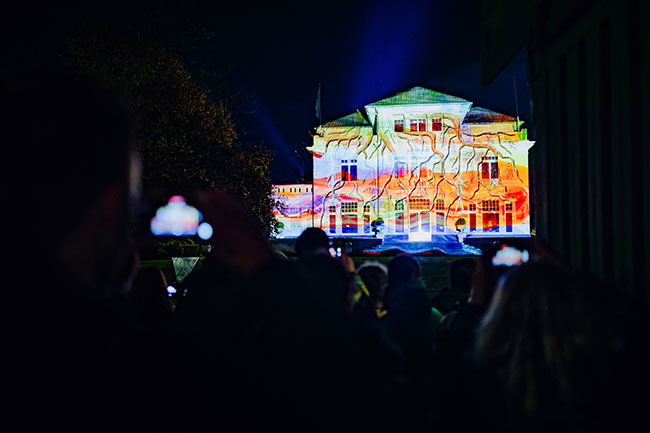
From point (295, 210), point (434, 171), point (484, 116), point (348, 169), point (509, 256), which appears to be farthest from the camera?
point (295, 210)

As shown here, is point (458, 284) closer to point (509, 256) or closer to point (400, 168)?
point (509, 256)

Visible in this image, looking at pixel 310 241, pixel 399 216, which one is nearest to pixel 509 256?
pixel 310 241

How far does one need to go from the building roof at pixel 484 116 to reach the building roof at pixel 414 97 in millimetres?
2889

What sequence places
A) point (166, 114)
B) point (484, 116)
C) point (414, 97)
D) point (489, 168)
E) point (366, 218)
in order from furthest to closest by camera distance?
point (484, 116) < point (366, 218) < point (489, 168) < point (414, 97) < point (166, 114)

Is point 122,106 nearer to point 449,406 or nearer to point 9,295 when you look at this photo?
point 9,295

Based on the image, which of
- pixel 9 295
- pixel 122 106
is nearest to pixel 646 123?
pixel 122 106

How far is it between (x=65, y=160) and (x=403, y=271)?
367 centimetres

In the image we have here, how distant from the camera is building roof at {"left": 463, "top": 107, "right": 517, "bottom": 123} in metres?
36.5

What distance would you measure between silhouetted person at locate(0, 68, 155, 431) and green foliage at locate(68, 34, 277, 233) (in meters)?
17.8

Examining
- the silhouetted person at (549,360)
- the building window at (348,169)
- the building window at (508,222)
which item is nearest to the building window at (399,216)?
the building window at (348,169)

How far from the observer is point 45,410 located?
78 cm

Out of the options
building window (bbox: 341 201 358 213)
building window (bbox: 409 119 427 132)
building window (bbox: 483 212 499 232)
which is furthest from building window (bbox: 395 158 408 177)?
building window (bbox: 483 212 499 232)

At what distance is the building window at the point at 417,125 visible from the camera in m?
36.2

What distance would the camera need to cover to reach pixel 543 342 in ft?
6.75
